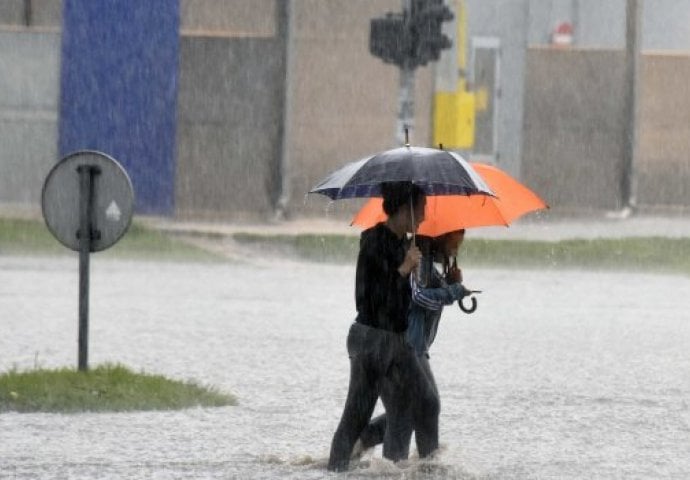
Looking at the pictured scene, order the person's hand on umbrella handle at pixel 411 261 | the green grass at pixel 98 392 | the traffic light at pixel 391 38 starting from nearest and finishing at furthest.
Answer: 1. the person's hand on umbrella handle at pixel 411 261
2. the green grass at pixel 98 392
3. the traffic light at pixel 391 38

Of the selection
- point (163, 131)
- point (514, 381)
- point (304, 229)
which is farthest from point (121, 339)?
point (163, 131)

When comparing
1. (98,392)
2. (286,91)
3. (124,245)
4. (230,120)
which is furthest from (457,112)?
(98,392)

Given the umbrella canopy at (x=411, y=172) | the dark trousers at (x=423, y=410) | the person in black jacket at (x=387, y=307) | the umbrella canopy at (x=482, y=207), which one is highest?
the umbrella canopy at (x=411, y=172)

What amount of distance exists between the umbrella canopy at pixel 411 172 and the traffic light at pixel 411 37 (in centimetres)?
1661

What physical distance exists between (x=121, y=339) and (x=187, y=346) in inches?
25.1

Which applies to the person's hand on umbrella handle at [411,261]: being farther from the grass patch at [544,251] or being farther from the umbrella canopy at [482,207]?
the grass patch at [544,251]

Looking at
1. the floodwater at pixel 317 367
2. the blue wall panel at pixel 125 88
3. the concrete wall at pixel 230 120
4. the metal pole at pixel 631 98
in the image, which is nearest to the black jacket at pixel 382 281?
the floodwater at pixel 317 367

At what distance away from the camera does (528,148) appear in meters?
33.2

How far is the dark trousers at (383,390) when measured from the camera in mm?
8914

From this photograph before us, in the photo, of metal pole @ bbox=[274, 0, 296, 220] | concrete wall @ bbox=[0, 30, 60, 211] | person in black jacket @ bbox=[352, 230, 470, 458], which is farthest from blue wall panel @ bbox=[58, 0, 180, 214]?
person in black jacket @ bbox=[352, 230, 470, 458]

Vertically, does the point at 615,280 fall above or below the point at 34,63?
below

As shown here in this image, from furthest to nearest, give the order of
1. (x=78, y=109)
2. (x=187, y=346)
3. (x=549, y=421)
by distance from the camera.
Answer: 1. (x=78, y=109)
2. (x=187, y=346)
3. (x=549, y=421)

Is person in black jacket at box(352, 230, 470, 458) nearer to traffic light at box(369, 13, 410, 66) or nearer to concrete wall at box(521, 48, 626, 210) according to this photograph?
traffic light at box(369, 13, 410, 66)

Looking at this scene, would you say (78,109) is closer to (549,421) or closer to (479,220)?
(549,421)
